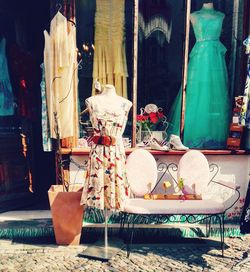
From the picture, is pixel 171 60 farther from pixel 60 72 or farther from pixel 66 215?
pixel 66 215

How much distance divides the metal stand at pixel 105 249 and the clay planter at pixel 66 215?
289 mm

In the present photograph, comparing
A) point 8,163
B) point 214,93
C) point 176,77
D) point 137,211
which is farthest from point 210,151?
point 8,163

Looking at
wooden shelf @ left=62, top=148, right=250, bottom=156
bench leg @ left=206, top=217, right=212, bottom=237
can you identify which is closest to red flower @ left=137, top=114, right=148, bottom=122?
wooden shelf @ left=62, top=148, right=250, bottom=156

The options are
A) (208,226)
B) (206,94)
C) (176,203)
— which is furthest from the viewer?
(206,94)

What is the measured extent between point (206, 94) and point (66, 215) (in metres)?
2.76

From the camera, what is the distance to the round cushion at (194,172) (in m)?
4.67

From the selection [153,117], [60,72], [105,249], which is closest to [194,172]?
[153,117]

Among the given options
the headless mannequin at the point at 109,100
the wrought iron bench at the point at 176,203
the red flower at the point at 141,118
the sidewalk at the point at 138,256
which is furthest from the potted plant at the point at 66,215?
the red flower at the point at 141,118

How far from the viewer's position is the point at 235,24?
203 inches

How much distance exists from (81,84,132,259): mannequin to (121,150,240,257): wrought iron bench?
27cm

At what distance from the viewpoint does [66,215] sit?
4387mm

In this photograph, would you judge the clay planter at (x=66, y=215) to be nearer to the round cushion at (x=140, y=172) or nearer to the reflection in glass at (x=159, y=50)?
the round cushion at (x=140, y=172)

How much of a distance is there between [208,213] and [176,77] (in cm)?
220

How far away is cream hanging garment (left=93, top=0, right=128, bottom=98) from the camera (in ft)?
17.1
